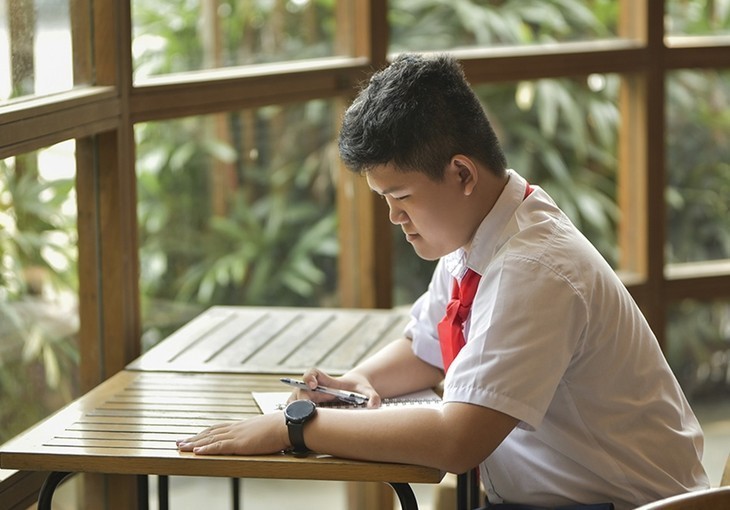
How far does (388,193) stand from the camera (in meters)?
1.75

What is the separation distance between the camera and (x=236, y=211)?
3.05 m

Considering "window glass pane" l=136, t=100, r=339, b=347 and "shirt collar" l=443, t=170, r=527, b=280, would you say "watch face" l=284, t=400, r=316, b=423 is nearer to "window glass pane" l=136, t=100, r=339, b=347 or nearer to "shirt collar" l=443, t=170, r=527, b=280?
"shirt collar" l=443, t=170, r=527, b=280

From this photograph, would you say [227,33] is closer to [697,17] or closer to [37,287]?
[37,287]

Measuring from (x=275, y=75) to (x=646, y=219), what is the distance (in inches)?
56.2

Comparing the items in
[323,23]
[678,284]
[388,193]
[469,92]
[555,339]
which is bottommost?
[678,284]

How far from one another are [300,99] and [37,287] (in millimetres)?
992

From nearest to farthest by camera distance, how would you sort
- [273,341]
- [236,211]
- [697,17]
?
[273,341] < [236,211] < [697,17]

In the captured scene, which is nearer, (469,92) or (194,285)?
(469,92)

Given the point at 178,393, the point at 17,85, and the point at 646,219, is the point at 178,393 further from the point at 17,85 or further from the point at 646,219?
the point at 646,219

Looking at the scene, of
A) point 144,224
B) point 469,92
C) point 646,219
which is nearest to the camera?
point 469,92

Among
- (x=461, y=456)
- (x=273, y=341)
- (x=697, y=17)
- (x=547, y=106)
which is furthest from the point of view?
(x=697, y=17)

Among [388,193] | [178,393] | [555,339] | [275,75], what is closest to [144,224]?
[275,75]

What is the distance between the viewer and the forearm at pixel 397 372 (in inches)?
79.9

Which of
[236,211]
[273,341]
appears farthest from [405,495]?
[236,211]
